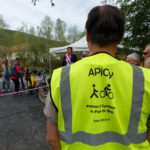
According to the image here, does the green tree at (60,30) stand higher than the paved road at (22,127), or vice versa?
the green tree at (60,30)

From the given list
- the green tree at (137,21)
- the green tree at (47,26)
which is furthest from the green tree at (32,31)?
the green tree at (137,21)

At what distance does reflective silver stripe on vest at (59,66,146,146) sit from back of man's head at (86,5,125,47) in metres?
0.23

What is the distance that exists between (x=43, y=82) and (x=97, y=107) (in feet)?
28.8

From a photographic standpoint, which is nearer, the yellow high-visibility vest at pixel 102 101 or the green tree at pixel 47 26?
the yellow high-visibility vest at pixel 102 101

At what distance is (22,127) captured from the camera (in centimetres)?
461

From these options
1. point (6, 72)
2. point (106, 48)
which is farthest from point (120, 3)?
point (106, 48)

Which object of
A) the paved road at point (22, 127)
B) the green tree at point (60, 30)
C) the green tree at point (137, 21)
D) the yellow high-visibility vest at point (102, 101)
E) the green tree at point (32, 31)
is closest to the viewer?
the yellow high-visibility vest at point (102, 101)

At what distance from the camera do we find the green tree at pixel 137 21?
9305 millimetres

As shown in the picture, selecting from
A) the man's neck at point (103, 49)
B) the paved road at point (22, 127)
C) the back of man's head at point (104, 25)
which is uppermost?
the back of man's head at point (104, 25)

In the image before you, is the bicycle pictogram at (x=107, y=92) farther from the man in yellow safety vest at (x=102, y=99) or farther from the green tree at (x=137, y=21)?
the green tree at (x=137, y=21)

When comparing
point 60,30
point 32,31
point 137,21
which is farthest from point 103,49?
point 60,30

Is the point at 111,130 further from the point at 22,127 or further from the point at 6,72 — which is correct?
the point at 6,72

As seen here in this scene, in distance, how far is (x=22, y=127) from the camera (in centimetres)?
461

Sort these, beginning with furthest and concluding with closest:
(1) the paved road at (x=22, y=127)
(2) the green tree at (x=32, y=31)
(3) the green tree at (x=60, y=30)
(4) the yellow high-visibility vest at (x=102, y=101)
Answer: (3) the green tree at (x=60, y=30), (2) the green tree at (x=32, y=31), (1) the paved road at (x=22, y=127), (4) the yellow high-visibility vest at (x=102, y=101)
